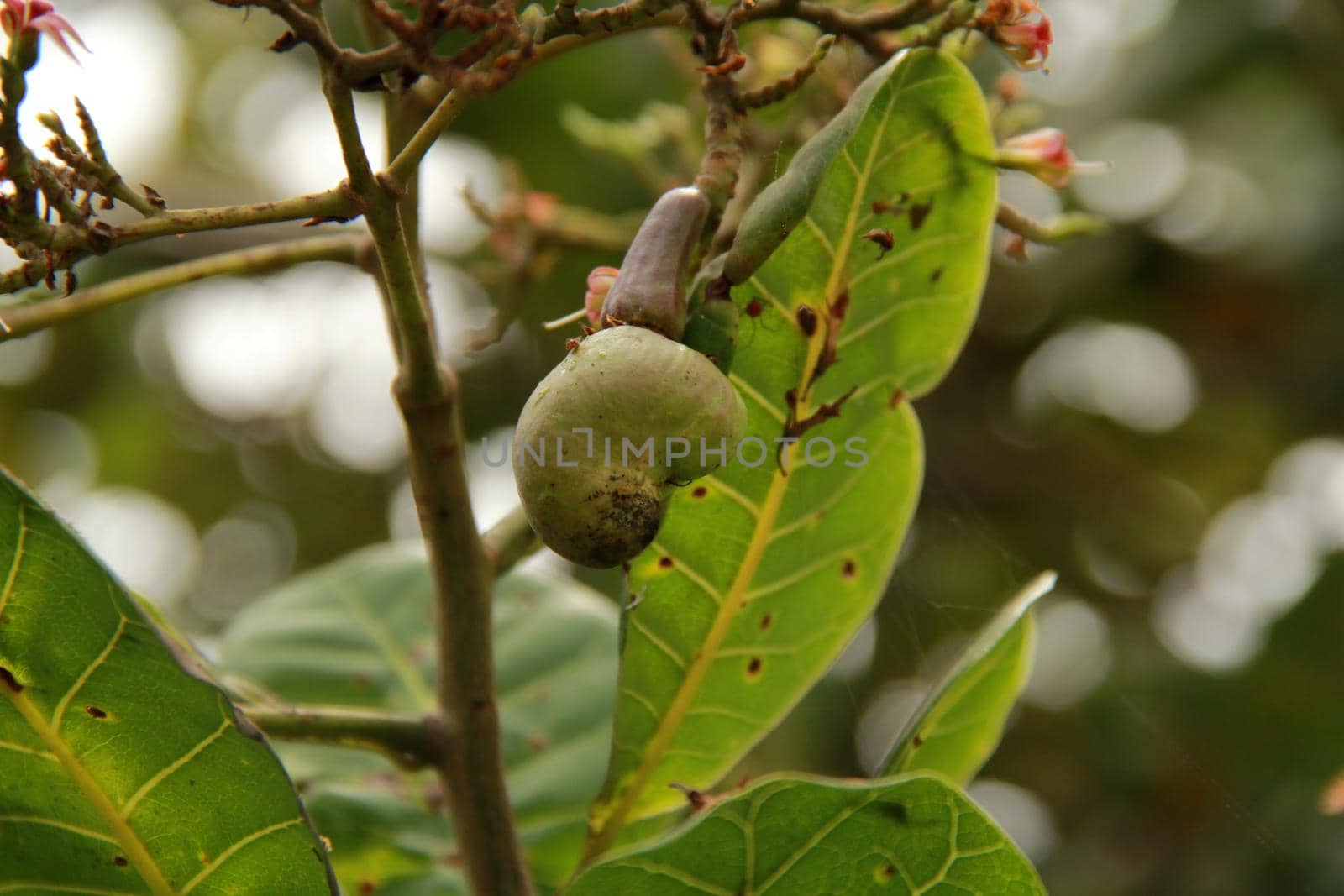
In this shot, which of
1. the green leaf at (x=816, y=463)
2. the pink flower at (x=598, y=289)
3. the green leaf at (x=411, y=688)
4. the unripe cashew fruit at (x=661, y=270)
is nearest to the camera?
the unripe cashew fruit at (x=661, y=270)

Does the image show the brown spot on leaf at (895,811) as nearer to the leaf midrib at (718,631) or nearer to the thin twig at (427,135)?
the leaf midrib at (718,631)

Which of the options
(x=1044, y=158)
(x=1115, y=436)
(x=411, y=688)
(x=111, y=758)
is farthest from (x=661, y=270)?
(x=1115, y=436)

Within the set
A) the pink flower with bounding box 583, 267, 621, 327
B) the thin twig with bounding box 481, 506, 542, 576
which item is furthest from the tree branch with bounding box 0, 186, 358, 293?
the thin twig with bounding box 481, 506, 542, 576

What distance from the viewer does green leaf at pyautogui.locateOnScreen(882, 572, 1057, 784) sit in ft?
4.83

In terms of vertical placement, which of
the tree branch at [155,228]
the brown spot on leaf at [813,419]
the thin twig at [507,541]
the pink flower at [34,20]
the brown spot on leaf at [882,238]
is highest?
the pink flower at [34,20]

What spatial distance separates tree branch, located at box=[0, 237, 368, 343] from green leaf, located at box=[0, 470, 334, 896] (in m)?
0.34

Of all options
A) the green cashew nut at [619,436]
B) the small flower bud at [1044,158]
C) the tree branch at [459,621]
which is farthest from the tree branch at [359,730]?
the small flower bud at [1044,158]

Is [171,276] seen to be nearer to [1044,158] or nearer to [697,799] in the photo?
[697,799]

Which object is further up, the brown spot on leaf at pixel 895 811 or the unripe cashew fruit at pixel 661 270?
the unripe cashew fruit at pixel 661 270

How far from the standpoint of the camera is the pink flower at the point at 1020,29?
141 cm

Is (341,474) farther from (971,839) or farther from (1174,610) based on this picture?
(971,839)

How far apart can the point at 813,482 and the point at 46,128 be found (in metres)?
0.91

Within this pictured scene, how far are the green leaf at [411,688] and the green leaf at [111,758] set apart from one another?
→ 0.64 metres

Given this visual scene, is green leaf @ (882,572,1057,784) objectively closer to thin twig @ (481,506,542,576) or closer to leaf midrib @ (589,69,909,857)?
leaf midrib @ (589,69,909,857)
